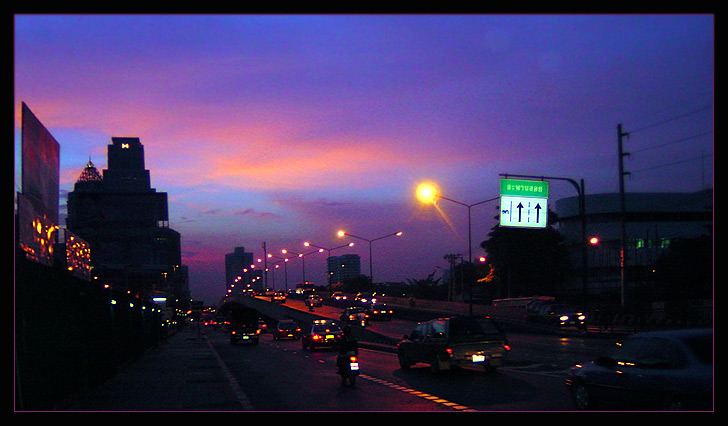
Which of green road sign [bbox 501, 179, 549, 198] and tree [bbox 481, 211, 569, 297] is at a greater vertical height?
green road sign [bbox 501, 179, 549, 198]

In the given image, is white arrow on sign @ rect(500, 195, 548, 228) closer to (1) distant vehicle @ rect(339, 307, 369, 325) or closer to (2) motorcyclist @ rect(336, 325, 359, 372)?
(2) motorcyclist @ rect(336, 325, 359, 372)

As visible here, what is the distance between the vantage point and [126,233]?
393ft

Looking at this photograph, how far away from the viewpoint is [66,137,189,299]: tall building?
355 feet

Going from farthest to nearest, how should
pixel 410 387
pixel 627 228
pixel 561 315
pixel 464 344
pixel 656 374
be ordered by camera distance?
pixel 627 228
pixel 561 315
pixel 464 344
pixel 410 387
pixel 656 374

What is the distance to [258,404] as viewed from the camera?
1484 centimetres

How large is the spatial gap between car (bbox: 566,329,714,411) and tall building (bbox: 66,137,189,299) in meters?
92.9

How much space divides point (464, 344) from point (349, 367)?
389 centimetres

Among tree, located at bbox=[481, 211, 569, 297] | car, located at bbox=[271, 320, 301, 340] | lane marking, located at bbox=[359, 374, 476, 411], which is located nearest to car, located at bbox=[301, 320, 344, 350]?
lane marking, located at bbox=[359, 374, 476, 411]

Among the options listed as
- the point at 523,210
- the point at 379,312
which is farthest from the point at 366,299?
the point at 523,210

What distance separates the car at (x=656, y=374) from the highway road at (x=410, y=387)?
1803 millimetres

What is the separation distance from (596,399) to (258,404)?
22.4ft

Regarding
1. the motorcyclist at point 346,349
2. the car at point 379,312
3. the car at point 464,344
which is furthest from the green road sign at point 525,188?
the car at point 379,312

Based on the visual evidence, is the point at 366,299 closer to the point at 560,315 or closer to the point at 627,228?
the point at 627,228
